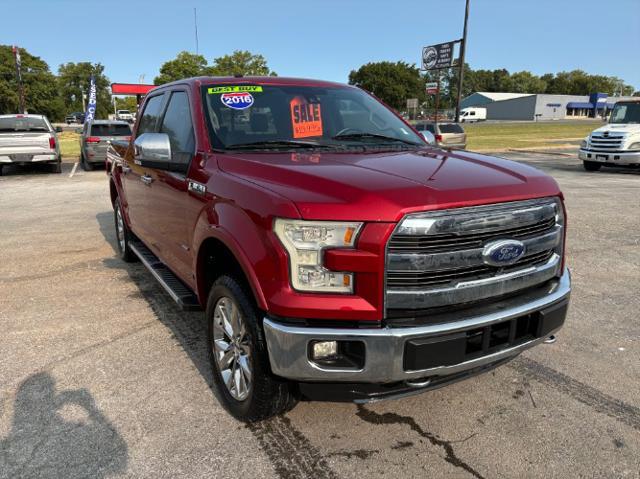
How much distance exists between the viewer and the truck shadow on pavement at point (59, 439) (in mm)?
2516

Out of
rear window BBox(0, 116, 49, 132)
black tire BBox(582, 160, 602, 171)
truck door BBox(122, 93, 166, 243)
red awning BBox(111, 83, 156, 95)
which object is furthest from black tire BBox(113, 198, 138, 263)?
red awning BBox(111, 83, 156, 95)

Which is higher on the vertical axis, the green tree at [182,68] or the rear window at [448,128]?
the green tree at [182,68]

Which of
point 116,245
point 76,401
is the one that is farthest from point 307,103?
point 116,245

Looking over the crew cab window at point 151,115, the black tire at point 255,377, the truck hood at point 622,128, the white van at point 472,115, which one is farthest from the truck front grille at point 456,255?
the white van at point 472,115

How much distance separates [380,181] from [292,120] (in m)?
1.40

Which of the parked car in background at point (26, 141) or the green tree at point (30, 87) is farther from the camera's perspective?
the green tree at point (30, 87)

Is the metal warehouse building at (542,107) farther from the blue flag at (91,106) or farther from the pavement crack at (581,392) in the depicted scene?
the pavement crack at (581,392)

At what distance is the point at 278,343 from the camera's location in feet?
7.69

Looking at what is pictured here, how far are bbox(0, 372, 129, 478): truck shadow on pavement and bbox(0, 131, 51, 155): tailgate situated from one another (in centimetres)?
1328

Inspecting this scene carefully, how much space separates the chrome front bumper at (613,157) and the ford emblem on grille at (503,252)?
1429cm

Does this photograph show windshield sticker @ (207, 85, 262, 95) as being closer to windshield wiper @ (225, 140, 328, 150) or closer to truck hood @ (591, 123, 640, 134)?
windshield wiper @ (225, 140, 328, 150)

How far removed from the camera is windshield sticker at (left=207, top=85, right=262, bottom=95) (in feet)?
11.9

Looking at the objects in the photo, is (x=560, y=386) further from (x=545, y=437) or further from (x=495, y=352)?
(x=495, y=352)

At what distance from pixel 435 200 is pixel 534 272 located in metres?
0.82
